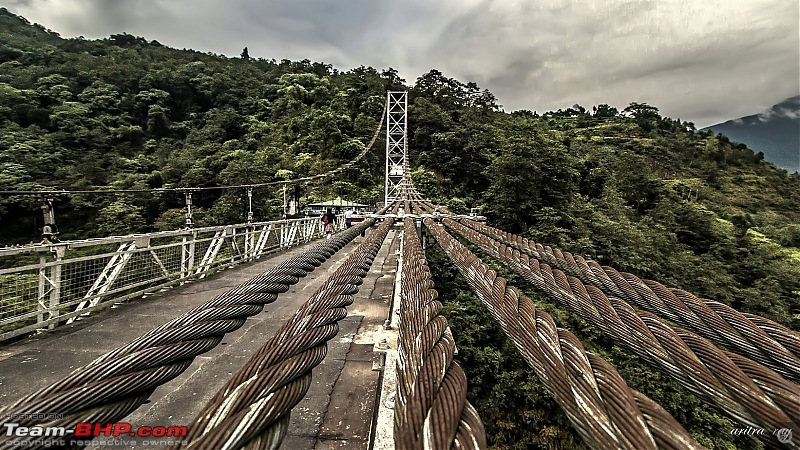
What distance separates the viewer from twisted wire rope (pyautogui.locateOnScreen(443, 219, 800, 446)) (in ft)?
1.58

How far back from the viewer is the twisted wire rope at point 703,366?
0.48m

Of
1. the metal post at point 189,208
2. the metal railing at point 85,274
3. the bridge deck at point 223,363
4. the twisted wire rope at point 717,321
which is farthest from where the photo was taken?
the metal post at point 189,208

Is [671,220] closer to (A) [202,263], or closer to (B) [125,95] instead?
(A) [202,263]

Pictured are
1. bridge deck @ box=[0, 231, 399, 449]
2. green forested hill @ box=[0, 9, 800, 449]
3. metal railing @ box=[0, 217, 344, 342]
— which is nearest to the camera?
bridge deck @ box=[0, 231, 399, 449]

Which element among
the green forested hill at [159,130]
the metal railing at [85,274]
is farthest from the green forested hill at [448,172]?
the metal railing at [85,274]

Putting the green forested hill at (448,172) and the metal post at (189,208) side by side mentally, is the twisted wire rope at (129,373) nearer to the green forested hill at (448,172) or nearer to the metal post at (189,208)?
the green forested hill at (448,172)

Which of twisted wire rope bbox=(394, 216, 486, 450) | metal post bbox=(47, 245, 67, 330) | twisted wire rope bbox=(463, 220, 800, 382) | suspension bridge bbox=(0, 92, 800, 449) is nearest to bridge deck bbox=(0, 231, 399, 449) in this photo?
suspension bridge bbox=(0, 92, 800, 449)

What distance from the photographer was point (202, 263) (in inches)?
151

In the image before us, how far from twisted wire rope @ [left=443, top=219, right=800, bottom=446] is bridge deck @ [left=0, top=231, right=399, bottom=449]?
74 centimetres

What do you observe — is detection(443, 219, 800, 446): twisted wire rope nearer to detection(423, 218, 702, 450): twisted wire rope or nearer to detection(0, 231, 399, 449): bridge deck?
detection(423, 218, 702, 450): twisted wire rope

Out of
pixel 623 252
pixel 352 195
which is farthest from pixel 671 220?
pixel 352 195

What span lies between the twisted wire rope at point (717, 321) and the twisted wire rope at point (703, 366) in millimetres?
133

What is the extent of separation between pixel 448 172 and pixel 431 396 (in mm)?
18217

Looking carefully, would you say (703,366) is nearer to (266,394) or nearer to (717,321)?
(717,321)
